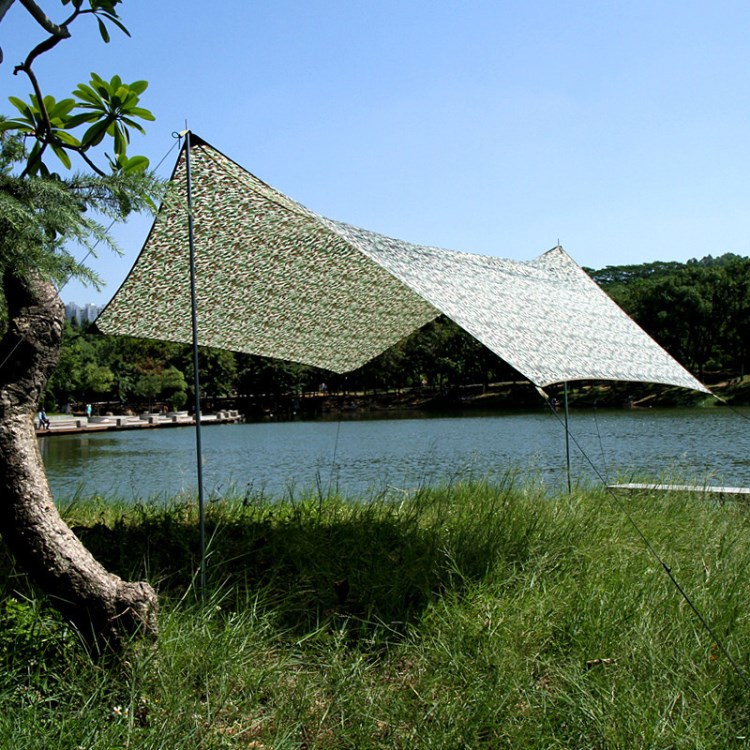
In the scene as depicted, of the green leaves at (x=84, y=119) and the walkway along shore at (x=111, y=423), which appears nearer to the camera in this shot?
the green leaves at (x=84, y=119)

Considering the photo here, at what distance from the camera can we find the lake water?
33.5 ft

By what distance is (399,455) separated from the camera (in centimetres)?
1647

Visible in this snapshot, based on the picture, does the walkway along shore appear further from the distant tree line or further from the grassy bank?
the grassy bank

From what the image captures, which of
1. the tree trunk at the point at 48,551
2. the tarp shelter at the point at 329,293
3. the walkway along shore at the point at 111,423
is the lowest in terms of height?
the walkway along shore at the point at 111,423

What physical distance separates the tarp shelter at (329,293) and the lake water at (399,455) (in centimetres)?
196

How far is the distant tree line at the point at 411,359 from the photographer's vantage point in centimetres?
3825

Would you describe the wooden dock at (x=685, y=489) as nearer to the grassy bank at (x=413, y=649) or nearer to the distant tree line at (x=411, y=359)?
the grassy bank at (x=413, y=649)

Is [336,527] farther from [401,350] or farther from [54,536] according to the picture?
[401,350]

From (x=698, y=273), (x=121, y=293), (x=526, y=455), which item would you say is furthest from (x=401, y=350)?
(x=121, y=293)

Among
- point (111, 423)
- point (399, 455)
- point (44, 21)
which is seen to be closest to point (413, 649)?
point (44, 21)

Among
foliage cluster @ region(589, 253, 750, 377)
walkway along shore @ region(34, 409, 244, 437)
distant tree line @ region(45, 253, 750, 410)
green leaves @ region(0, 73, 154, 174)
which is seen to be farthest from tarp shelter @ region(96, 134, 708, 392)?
foliage cluster @ region(589, 253, 750, 377)

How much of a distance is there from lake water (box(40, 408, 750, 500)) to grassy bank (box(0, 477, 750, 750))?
2.86m

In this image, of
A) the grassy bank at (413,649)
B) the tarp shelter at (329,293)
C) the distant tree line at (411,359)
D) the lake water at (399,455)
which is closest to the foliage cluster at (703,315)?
the distant tree line at (411,359)

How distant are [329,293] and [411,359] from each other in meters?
40.8
